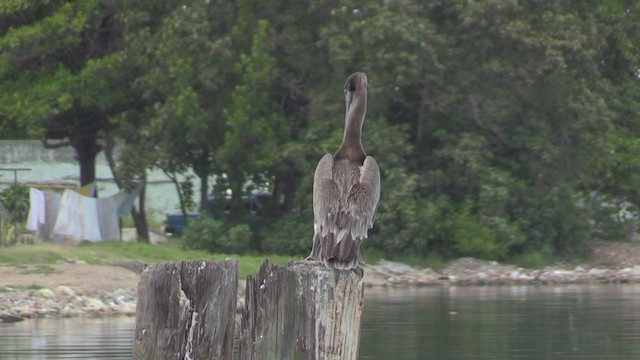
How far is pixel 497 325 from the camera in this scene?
2478cm

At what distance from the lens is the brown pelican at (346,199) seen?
336 inches

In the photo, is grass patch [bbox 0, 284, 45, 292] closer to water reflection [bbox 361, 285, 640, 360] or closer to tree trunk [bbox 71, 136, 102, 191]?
water reflection [bbox 361, 285, 640, 360]

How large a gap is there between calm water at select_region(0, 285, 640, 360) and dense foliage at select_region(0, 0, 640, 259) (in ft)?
24.6

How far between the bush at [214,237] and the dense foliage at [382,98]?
0.14m

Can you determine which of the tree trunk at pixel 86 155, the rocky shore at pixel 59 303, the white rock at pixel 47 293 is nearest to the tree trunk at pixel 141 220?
the tree trunk at pixel 86 155

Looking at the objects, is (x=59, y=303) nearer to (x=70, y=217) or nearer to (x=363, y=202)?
(x=70, y=217)

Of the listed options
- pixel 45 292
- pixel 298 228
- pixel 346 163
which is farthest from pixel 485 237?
pixel 346 163

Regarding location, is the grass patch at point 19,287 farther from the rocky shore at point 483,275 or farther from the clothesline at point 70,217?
the rocky shore at point 483,275

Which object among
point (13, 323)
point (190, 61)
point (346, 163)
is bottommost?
point (13, 323)

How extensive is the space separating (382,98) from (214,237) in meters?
6.01

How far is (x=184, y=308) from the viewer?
7.68m

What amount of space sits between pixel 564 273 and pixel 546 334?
15.4 metres

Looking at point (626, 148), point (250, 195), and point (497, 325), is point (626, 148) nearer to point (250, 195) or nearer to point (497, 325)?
point (250, 195)

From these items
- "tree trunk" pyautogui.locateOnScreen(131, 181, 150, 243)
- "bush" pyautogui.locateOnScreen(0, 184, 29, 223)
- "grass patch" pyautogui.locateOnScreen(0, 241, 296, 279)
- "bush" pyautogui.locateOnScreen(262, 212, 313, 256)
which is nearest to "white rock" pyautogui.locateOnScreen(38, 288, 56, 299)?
"grass patch" pyautogui.locateOnScreen(0, 241, 296, 279)
